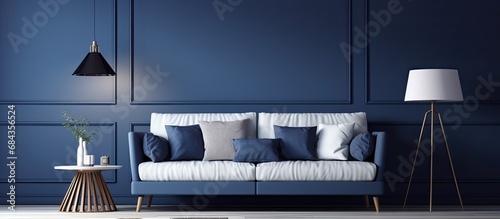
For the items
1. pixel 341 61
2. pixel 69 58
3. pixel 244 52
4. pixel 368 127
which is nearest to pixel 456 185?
pixel 368 127

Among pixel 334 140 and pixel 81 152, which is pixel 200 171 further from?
pixel 334 140

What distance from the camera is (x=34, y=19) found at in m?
7.52

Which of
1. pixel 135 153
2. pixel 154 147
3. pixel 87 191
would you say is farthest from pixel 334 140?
pixel 87 191

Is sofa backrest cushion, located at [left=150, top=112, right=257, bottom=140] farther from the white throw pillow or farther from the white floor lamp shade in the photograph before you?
the white floor lamp shade

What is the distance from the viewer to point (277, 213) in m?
6.68

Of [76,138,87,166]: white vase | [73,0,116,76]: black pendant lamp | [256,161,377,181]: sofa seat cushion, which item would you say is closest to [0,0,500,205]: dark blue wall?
[73,0,116,76]: black pendant lamp

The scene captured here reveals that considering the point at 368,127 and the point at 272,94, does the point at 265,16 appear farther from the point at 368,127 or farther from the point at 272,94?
the point at 368,127

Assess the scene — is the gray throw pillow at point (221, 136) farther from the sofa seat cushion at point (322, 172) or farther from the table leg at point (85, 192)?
the table leg at point (85, 192)

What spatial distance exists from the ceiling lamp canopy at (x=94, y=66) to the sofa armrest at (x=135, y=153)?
660 millimetres

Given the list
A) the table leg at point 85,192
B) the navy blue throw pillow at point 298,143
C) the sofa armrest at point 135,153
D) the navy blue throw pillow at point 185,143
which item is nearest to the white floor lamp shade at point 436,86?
the navy blue throw pillow at point 298,143

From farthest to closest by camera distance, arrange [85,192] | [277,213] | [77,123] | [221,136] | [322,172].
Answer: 1. [77,123]
2. [221,136]
3. [85,192]
4. [277,213]
5. [322,172]

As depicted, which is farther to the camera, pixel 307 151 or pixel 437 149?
pixel 437 149

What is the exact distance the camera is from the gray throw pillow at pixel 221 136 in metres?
6.96

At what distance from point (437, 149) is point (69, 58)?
11.5 ft
